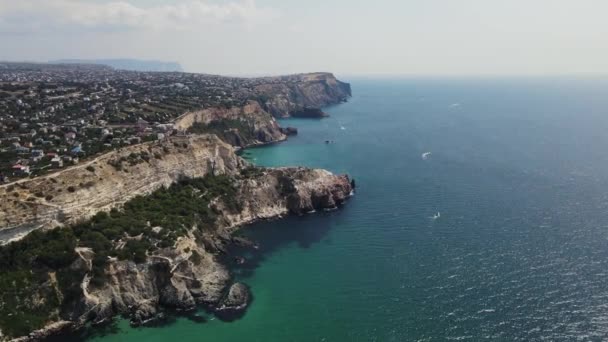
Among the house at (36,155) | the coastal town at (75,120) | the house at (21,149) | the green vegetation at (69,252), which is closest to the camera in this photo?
the green vegetation at (69,252)

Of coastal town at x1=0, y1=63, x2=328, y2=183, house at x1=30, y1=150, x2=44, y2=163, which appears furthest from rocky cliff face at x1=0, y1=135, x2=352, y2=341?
house at x1=30, y1=150, x2=44, y2=163

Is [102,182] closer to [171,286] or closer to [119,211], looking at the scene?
[119,211]

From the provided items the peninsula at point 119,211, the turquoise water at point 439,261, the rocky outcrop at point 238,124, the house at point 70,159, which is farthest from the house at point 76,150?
the rocky outcrop at point 238,124

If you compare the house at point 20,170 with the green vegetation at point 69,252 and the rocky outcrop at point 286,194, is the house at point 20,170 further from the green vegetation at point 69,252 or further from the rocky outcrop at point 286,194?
the rocky outcrop at point 286,194

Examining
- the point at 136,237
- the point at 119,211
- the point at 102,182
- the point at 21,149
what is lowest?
the point at 136,237

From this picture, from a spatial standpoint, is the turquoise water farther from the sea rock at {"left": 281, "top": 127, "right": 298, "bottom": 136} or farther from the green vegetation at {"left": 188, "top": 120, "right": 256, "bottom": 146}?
the sea rock at {"left": 281, "top": 127, "right": 298, "bottom": 136}

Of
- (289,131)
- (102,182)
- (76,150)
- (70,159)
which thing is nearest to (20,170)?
(70,159)
